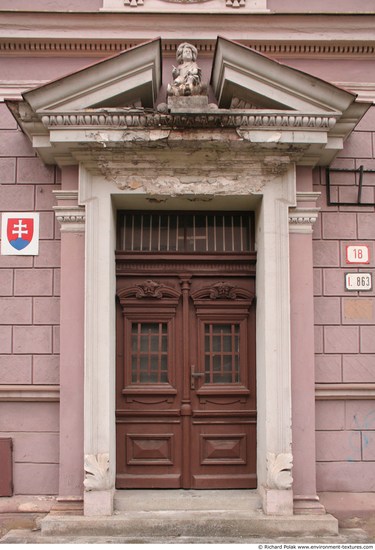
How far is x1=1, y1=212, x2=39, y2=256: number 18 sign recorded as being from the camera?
6.08 meters

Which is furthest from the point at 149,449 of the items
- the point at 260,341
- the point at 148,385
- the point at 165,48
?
the point at 165,48

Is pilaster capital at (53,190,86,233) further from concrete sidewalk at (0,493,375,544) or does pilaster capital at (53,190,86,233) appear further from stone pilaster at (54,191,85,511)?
concrete sidewalk at (0,493,375,544)

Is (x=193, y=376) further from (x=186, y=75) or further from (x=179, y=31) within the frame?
(x=179, y=31)

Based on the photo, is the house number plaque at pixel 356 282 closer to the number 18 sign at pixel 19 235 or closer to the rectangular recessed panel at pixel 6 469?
the number 18 sign at pixel 19 235

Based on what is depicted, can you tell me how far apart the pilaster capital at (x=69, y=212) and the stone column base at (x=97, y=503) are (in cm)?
242

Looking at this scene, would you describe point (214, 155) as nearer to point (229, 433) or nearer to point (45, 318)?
point (45, 318)

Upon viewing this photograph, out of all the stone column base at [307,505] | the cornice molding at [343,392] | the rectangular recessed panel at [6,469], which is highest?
the cornice molding at [343,392]

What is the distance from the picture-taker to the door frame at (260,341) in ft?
18.3

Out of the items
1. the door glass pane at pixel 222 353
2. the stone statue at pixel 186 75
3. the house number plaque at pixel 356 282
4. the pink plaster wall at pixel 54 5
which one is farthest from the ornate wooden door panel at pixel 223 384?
the pink plaster wall at pixel 54 5

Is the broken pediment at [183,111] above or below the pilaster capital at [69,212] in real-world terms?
above

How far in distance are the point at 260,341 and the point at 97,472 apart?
1.95 m

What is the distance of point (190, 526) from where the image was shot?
17.8 feet

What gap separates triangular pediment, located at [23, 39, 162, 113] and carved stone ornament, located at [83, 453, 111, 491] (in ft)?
10.4

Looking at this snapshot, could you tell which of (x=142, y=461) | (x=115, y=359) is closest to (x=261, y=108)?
(x=115, y=359)
